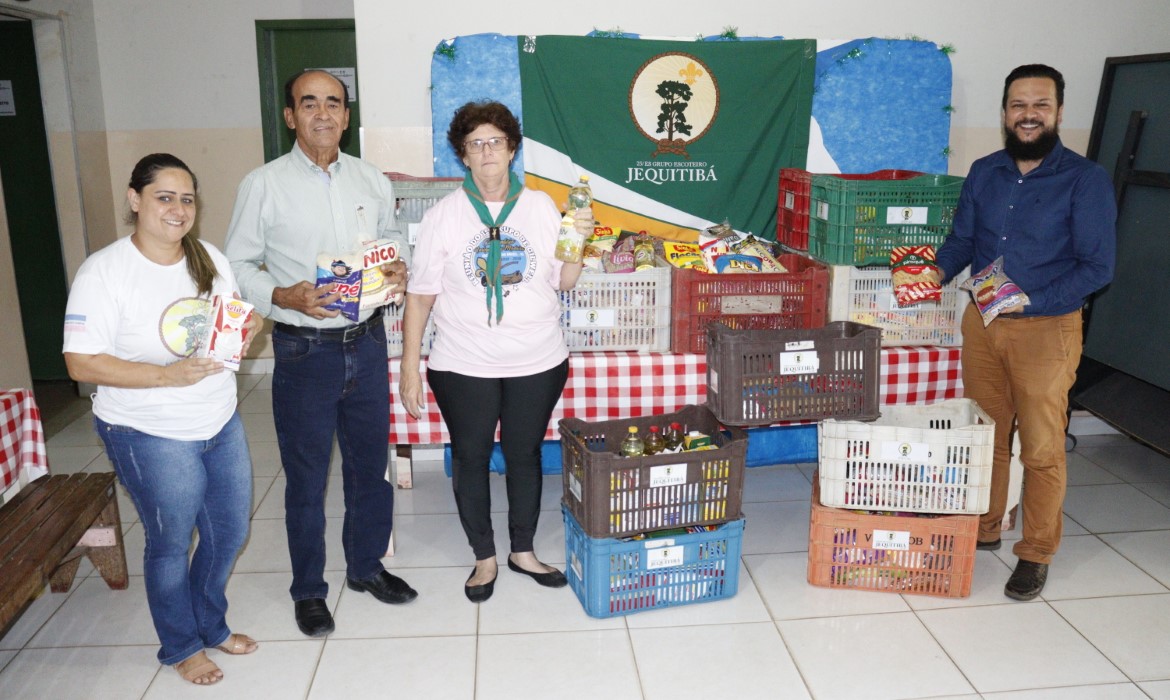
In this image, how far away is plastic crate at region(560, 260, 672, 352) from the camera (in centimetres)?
336

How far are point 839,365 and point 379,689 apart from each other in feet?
6.00

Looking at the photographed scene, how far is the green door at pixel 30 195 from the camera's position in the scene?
541 centimetres

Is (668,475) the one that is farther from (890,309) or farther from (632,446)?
(890,309)

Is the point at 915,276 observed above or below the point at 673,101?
below

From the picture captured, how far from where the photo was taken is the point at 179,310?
2.29 meters

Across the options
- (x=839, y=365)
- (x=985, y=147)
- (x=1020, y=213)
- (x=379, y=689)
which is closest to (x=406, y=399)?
(x=379, y=689)

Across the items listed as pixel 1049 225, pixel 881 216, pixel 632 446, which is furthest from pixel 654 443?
pixel 1049 225

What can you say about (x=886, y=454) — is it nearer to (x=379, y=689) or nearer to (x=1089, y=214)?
(x=1089, y=214)

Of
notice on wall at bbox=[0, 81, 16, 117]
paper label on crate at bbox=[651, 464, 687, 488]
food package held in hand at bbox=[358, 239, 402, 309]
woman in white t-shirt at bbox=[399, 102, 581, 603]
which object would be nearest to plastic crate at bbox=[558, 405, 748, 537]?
→ paper label on crate at bbox=[651, 464, 687, 488]

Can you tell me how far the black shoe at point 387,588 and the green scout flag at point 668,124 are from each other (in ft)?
6.55

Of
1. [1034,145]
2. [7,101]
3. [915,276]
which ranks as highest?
[7,101]

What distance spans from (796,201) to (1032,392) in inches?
51.3

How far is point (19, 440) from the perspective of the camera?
3.04m

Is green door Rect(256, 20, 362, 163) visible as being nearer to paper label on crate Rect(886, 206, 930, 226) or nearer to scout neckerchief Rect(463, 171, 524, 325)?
scout neckerchief Rect(463, 171, 524, 325)
